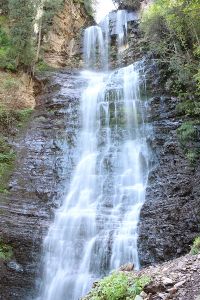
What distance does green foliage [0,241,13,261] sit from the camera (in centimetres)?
1139

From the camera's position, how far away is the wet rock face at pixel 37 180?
11.3 m

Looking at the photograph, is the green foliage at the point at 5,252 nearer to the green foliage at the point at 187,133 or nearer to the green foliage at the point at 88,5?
the green foliage at the point at 187,133

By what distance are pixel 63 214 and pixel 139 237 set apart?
2.96m

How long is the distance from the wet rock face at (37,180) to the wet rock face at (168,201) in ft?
Answer: 10.9

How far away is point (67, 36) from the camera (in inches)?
1031

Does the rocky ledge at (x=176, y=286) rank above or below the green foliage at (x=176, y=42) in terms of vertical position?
below

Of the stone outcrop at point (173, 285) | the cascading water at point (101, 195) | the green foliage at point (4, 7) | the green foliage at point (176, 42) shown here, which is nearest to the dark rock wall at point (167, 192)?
the cascading water at point (101, 195)

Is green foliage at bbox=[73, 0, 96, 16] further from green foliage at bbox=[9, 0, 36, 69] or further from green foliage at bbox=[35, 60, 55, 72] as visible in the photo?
green foliage at bbox=[9, 0, 36, 69]

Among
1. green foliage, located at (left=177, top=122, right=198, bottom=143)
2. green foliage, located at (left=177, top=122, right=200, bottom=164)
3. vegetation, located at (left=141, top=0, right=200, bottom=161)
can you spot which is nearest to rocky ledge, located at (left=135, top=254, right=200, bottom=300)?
vegetation, located at (left=141, top=0, right=200, bottom=161)

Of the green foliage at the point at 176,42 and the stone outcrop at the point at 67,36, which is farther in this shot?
the stone outcrop at the point at 67,36

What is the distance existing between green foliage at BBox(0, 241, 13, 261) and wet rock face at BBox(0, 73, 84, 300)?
0.09 meters

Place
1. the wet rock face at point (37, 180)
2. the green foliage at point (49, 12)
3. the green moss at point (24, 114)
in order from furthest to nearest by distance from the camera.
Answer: the green foliage at point (49, 12)
the green moss at point (24, 114)
the wet rock face at point (37, 180)

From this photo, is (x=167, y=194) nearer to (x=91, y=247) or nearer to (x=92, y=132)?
(x=91, y=247)

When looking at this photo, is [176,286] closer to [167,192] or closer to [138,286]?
[138,286]
